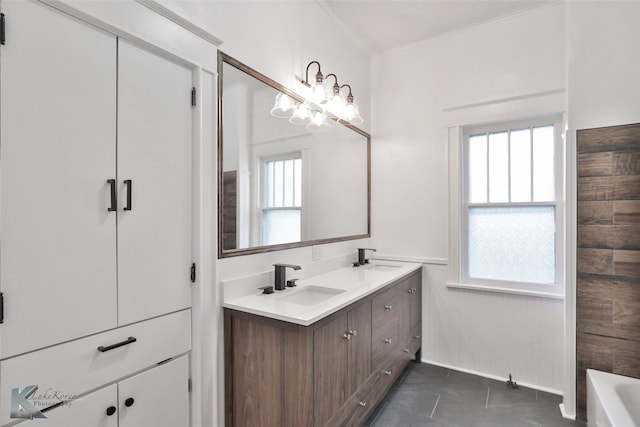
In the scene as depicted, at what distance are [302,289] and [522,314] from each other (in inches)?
72.9

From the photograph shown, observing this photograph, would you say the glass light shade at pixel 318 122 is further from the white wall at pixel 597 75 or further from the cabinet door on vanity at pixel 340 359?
the white wall at pixel 597 75

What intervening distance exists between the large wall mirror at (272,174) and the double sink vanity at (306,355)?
0.37 meters

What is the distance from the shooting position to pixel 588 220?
2.10 meters

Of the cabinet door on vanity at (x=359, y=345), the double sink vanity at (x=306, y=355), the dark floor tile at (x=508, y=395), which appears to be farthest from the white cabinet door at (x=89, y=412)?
the dark floor tile at (x=508, y=395)

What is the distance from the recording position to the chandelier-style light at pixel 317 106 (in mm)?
2123

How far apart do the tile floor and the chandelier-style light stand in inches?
82.4

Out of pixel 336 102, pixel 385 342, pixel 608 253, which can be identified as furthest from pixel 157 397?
pixel 608 253

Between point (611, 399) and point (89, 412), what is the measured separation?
2.53 metres

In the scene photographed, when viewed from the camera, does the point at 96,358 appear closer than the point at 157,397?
Yes

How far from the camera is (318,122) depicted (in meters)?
2.45

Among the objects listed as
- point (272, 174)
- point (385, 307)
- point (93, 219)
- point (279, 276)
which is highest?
point (272, 174)

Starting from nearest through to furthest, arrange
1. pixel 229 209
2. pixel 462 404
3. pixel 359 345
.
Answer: pixel 229 209
pixel 359 345
pixel 462 404

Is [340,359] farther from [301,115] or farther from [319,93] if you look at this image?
[319,93]

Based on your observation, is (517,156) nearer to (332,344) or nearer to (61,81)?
(332,344)
